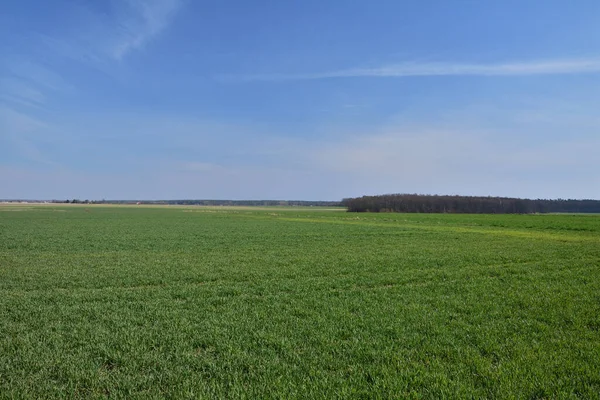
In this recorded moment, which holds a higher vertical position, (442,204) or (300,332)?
(442,204)

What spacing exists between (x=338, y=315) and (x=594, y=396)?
217 inches

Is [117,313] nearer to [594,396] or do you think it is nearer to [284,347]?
→ [284,347]

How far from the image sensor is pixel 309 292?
1277 cm

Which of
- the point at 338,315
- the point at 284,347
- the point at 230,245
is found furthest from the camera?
the point at 230,245

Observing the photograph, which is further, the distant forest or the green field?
the distant forest

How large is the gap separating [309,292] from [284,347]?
522 cm

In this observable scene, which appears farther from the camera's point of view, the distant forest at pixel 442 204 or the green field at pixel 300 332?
the distant forest at pixel 442 204

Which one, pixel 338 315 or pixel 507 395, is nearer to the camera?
pixel 507 395

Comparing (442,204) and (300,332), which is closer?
(300,332)

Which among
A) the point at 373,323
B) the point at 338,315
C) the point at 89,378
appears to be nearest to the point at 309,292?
the point at 338,315

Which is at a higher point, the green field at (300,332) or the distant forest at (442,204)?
the distant forest at (442,204)

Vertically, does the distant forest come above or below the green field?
above

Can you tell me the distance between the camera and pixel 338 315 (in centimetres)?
989

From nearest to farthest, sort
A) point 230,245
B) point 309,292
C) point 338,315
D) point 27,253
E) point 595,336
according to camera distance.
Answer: point 595,336 → point 338,315 → point 309,292 → point 27,253 → point 230,245
